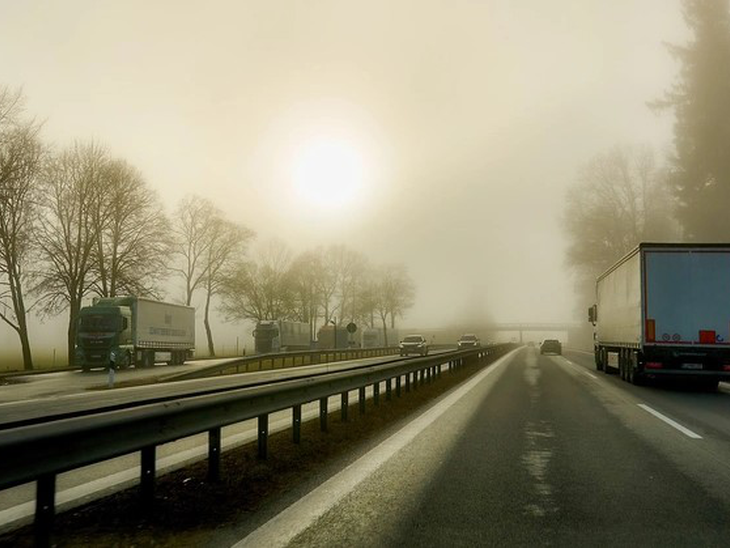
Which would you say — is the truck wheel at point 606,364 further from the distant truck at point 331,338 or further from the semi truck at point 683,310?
the distant truck at point 331,338

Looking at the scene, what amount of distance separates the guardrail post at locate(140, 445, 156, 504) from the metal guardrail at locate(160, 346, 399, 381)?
19.5 m

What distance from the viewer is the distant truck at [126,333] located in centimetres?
3359

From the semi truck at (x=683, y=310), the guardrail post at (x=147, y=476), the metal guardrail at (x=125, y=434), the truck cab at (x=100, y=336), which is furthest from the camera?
the truck cab at (x=100, y=336)

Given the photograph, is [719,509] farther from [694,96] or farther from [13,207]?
[694,96]

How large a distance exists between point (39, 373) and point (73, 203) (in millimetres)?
12727

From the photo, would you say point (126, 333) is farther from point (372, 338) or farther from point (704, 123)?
point (372, 338)

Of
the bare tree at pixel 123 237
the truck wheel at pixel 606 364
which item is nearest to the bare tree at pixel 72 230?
the bare tree at pixel 123 237

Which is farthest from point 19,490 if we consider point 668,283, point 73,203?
point 73,203

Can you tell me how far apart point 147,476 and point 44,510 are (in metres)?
1.26

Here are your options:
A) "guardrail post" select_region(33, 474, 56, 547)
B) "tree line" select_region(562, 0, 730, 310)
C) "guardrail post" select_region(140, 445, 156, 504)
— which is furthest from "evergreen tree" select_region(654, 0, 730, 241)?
"guardrail post" select_region(33, 474, 56, 547)

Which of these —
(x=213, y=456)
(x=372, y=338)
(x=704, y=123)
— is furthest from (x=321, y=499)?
(x=372, y=338)

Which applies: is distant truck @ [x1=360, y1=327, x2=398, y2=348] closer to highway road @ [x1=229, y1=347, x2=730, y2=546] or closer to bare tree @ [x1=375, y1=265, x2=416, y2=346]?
bare tree @ [x1=375, y1=265, x2=416, y2=346]

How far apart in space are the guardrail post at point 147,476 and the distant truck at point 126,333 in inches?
1092

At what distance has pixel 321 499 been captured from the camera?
589 centimetres
